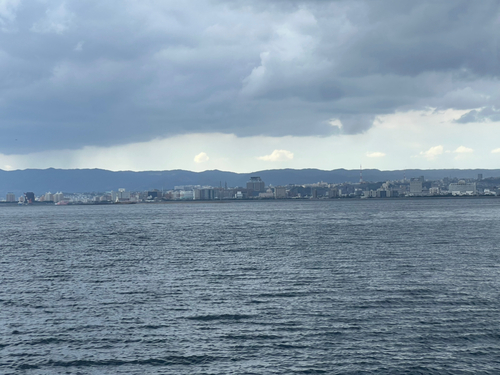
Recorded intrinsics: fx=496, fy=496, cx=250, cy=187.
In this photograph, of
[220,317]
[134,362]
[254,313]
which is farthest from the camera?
[254,313]

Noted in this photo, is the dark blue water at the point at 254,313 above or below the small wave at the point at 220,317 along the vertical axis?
below

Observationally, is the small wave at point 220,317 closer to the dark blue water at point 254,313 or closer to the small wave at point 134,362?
the dark blue water at point 254,313

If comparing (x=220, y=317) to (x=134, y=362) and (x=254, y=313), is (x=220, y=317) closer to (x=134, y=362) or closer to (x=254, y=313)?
(x=254, y=313)

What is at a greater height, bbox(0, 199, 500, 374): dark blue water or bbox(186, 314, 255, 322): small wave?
bbox(186, 314, 255, 322): small wave

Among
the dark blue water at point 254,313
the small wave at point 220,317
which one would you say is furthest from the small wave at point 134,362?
the small wave at point 220,317

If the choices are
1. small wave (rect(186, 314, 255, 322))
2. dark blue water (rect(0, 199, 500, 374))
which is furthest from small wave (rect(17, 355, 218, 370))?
small wave (rect(186, 314, 255, 322))

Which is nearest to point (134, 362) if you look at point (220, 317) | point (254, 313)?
point (220, 317)

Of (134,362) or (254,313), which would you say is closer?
(134,362)

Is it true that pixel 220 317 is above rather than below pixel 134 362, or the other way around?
above

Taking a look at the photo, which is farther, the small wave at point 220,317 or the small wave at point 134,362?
the small wave at point 220,317

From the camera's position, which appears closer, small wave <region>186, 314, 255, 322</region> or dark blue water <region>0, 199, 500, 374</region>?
dark blue water <region>0, 199, 500, 374</region>

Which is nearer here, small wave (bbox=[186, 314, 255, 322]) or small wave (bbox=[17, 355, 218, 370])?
small wave (bbox=[17, 355, 218, 370])

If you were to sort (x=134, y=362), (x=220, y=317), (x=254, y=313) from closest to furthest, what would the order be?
(x=134, y=362) → (x=220, y=317) → (x=254, y=313)

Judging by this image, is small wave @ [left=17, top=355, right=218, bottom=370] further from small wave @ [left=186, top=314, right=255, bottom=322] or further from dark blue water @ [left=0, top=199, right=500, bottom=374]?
small wave @ [left=186, top=314, right=255, bottom=322]
